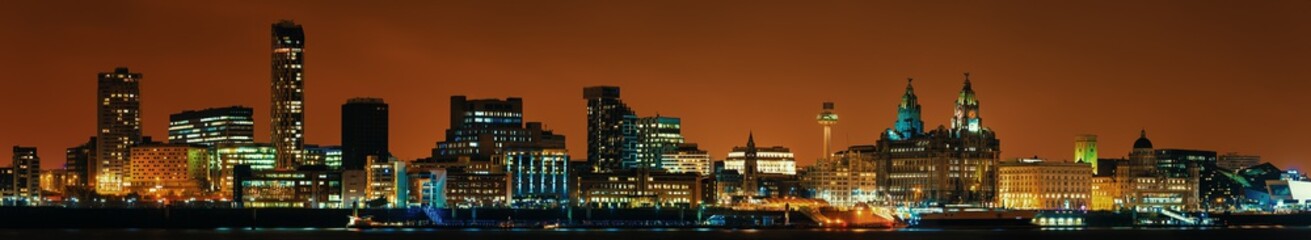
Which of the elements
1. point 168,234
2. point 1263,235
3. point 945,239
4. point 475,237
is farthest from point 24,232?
point 1263,235

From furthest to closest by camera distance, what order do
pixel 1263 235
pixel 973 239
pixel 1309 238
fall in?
pixel 1263 235, pixel 1309 238, pixel 973 239

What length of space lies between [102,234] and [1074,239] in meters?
81.2

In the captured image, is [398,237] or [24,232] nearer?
[398,237]

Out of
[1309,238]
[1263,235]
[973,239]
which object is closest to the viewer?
[973,239]

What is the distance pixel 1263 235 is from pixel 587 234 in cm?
6153

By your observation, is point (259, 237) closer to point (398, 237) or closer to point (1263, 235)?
point (398, 237)

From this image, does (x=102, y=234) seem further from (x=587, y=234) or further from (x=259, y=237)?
(x=587, y=234)

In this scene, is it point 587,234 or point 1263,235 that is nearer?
point 587,234

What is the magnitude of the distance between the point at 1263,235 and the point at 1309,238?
39.8 ft

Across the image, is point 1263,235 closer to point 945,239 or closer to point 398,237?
point 945,239

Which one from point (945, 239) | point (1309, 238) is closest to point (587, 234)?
point (945, 239)

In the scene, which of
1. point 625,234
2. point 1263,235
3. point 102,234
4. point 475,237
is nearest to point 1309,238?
point 1263,235

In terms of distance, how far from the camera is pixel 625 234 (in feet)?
618

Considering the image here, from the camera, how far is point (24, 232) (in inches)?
7692
